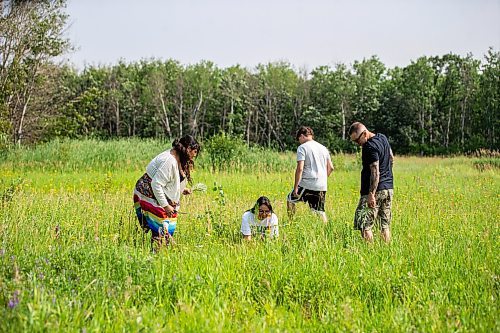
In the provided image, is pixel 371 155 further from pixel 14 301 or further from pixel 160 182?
pixel 14 301

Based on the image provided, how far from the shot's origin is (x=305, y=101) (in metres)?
54.7

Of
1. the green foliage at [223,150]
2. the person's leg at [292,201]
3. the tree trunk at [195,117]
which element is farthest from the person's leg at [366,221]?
the tree trunk at [195,117]

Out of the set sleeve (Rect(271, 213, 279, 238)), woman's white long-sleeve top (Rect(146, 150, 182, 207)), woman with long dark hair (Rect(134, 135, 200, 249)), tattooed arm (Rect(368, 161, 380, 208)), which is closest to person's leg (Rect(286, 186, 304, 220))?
sleeve (Rect(271, 213, 279, 238))

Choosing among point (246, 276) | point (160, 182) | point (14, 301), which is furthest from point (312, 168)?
point (14, 301)

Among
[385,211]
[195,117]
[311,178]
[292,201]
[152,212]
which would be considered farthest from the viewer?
[195,117]

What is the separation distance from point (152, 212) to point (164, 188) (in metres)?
0.34

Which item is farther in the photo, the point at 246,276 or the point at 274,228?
the point at 274,228

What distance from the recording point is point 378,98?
51562mm

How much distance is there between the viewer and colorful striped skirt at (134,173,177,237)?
632 cm

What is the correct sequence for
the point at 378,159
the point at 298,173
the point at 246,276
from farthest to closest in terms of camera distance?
the point at 298,173
the point at 378,159
the point at 246,276

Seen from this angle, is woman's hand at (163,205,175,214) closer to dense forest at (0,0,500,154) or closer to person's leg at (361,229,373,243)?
person's leg at (361,229,373,243)

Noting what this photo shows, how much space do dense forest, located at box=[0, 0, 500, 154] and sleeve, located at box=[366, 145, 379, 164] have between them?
112ft

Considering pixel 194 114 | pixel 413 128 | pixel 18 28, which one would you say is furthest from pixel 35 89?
pixel 413 128

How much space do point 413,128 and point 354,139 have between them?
1721 inches
